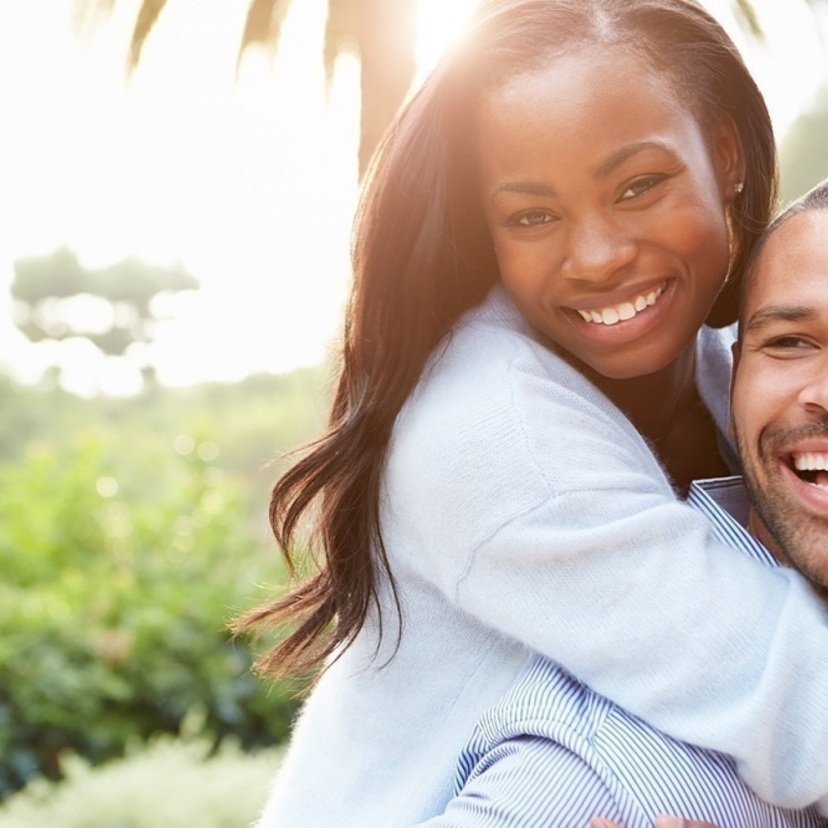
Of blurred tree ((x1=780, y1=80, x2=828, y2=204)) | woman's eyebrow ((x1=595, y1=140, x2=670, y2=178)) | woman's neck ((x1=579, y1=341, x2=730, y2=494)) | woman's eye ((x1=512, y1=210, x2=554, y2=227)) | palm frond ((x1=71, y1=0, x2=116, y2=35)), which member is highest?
woman's eyebrow ((x1=595, y1=140, x2=670, y2=178))

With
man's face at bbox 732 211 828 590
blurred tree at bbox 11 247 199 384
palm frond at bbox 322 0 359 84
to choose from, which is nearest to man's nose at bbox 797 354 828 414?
man's face at bbox 732 211 828 590

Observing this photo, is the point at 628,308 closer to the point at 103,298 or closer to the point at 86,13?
the point at 86,13

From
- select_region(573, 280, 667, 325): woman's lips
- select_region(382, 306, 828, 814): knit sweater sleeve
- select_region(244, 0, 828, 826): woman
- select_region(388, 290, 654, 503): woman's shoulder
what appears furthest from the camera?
select_region(573, 280, 667, 325): woman's lips

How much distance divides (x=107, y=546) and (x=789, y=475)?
22.2 feet

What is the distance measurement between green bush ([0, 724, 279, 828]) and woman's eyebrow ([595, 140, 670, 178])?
397cm

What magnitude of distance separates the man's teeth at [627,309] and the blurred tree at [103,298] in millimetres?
32351

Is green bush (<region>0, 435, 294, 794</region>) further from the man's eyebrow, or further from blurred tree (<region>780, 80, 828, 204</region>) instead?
Answer: blurred tree (<region>780, 80, 828, 204</region>)

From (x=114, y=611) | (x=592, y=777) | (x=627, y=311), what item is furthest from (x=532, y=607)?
(x=114, y=611)

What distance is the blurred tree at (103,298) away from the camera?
115 feet

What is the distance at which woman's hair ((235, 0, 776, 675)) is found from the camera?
258 cm

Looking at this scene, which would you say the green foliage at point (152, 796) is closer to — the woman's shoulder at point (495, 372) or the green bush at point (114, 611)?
the green bush at point (114, 611)

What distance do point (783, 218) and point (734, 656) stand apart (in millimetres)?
922

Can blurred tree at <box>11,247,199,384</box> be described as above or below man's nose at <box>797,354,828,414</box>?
below

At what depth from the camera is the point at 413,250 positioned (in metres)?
2.66
